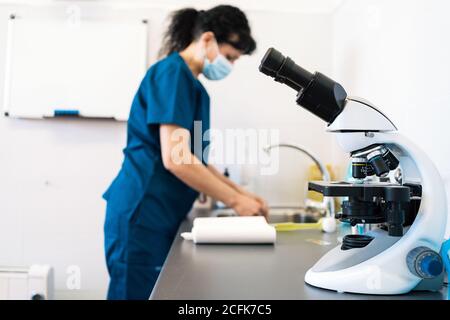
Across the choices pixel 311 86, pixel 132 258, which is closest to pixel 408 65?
pixel 311 86

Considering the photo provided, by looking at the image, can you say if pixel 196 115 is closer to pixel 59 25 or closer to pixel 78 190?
pixel 78 190

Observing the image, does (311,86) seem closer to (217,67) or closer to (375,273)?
(375,273)

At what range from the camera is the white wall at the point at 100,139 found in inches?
68.0

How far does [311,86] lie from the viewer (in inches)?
25.6

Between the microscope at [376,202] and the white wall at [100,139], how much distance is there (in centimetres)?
128

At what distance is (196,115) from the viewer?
4.56ft

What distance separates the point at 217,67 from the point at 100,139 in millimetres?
785

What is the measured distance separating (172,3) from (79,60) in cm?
54

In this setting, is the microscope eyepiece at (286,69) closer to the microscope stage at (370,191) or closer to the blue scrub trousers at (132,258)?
the microscope stage at (370,191)

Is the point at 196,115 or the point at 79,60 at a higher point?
the point at 79,60

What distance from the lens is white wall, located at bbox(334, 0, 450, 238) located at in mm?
923

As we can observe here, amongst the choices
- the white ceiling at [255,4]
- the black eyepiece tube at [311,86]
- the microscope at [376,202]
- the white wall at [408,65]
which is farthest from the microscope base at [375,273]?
the white ceiling at [255,4]

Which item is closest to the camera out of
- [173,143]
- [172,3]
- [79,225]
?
[173,143]
